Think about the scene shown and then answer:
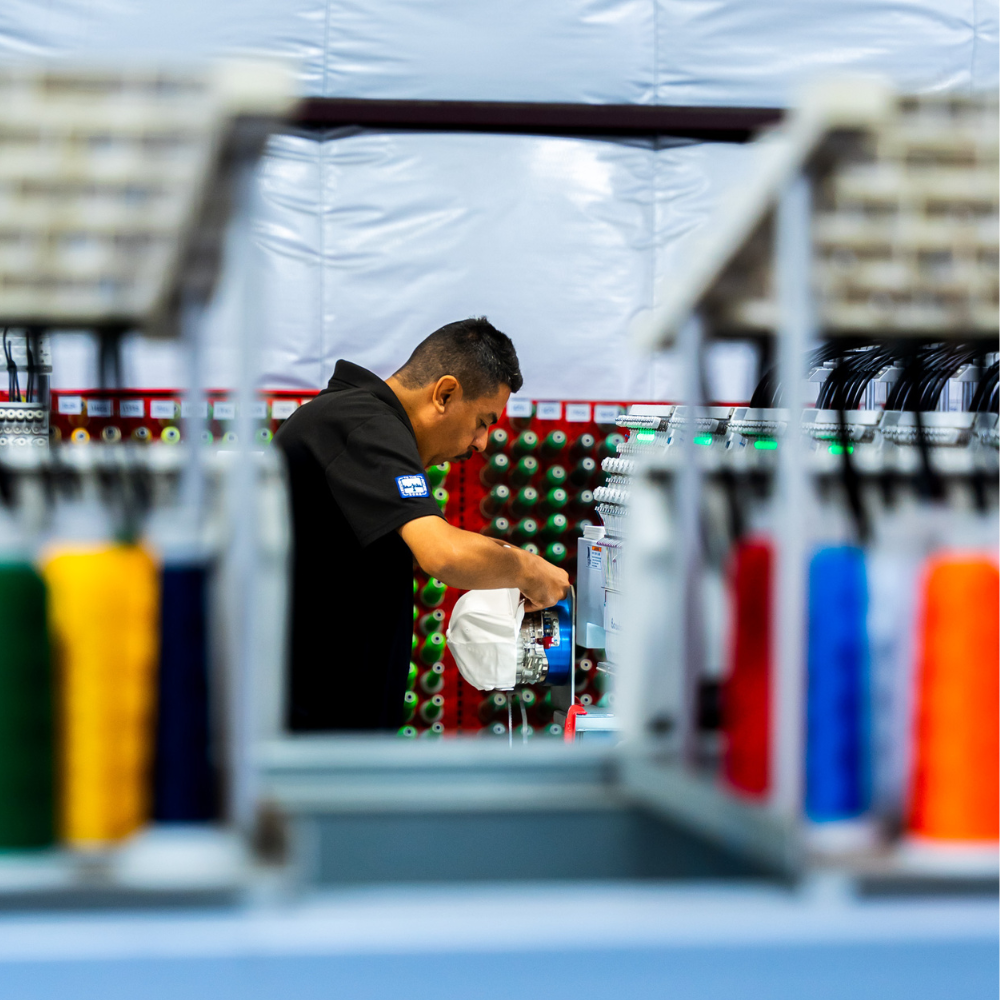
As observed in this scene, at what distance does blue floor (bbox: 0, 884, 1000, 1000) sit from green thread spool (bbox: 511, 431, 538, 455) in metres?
3.47

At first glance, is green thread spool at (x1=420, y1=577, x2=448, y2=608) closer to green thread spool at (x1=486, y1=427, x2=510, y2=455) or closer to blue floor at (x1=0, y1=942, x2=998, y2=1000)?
green thread spool at (x1=486, y1=427, x2=510, y2=455)

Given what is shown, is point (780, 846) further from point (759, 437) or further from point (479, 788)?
point (759, 437)

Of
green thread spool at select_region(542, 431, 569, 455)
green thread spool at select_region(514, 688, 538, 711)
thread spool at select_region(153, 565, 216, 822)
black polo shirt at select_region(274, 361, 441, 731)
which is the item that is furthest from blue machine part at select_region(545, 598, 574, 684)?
thread spool at select_region(153, 565, 216, 822)

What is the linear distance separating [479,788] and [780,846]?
39cm

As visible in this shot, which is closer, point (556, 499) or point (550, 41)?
point (556, 499)

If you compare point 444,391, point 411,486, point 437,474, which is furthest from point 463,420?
point 437,474

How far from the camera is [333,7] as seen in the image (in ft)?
14.6

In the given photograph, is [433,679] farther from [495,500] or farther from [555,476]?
[555,476]

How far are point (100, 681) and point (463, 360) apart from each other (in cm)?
193

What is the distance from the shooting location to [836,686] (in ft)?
3.00

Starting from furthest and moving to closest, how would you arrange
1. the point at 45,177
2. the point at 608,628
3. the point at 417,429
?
the point at 608,628 → the point at 417,429 → the point at 45,177

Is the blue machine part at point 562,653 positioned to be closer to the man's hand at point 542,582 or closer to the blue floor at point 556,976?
the man's hand at point 542,582

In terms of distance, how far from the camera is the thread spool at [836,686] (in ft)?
2.99

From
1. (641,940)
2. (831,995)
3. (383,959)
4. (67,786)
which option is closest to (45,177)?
(67,786)
